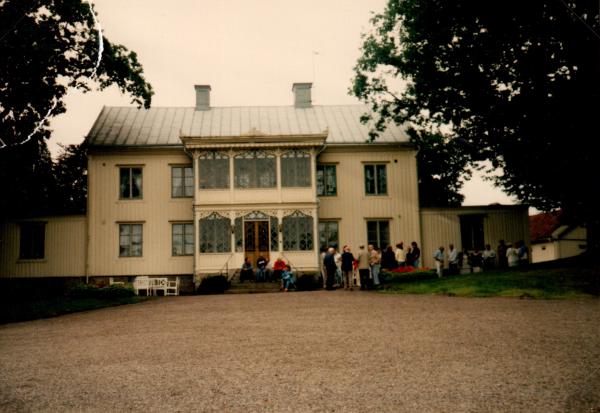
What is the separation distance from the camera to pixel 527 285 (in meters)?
16.7

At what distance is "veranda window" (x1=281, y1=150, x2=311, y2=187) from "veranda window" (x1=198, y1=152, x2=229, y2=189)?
8.94 ft

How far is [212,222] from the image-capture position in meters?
28.0

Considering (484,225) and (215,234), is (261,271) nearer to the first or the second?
(215,234)

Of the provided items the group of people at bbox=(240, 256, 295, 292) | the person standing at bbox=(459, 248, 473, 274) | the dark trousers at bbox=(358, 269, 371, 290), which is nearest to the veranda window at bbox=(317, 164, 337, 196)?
the group of people at bbox=(240, 256, 295, 292)

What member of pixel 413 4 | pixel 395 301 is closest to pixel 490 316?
pixel 395 301

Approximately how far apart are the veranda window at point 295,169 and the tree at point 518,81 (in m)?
7.23

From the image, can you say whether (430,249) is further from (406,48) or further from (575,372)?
(575,372)

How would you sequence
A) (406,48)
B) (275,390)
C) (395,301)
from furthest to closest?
(406,48) < (395,301) < (275,390)

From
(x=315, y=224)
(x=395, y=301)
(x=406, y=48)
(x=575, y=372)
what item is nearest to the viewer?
(x=575, y=372)

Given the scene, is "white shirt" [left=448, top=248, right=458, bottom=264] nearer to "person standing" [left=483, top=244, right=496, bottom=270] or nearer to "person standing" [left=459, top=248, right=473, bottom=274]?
"person standing" [left=459, top=248, right=473, bottom=274]

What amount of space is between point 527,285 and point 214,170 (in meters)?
16.1

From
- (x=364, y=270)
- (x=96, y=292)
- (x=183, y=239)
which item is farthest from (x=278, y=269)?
(x=96, y=292)

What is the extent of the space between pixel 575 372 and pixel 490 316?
15.8 ft

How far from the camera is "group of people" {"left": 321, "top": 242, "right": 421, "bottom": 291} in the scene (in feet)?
70.0
